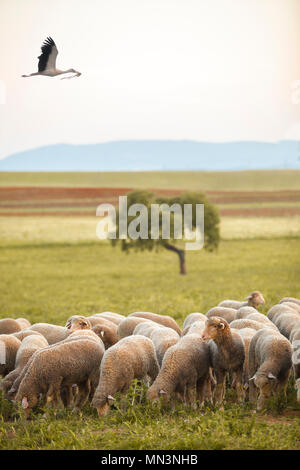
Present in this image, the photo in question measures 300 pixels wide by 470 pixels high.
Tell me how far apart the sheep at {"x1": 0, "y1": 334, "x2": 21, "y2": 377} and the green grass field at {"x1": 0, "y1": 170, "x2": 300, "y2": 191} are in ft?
124

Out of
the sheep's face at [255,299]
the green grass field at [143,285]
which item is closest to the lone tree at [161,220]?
the green grass field at [143,285]

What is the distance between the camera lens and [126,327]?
9211 millimetres

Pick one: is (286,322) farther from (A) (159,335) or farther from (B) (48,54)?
(B) (48,54)

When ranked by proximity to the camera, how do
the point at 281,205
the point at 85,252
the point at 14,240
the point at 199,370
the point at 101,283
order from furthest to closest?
the point at 281,205 < the point at 14,240 < the point at 85,252 < the point at 101,283 < the point at 199,370

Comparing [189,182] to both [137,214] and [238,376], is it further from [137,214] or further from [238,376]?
[238,376]

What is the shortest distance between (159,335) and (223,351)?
1214 mm

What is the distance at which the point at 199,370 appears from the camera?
23.5ft

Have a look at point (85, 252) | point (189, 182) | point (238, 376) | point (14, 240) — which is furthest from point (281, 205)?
point (238, 376)

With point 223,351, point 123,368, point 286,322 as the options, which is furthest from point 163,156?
point 123,368

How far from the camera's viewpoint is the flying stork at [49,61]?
8.79m

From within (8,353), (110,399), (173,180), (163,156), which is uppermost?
(163,156)

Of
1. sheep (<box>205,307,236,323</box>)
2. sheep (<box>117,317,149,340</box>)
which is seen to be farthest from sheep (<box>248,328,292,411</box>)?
sheep (<box>205,307,236,323</box>)

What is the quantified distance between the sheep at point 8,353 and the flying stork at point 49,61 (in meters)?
3.84
